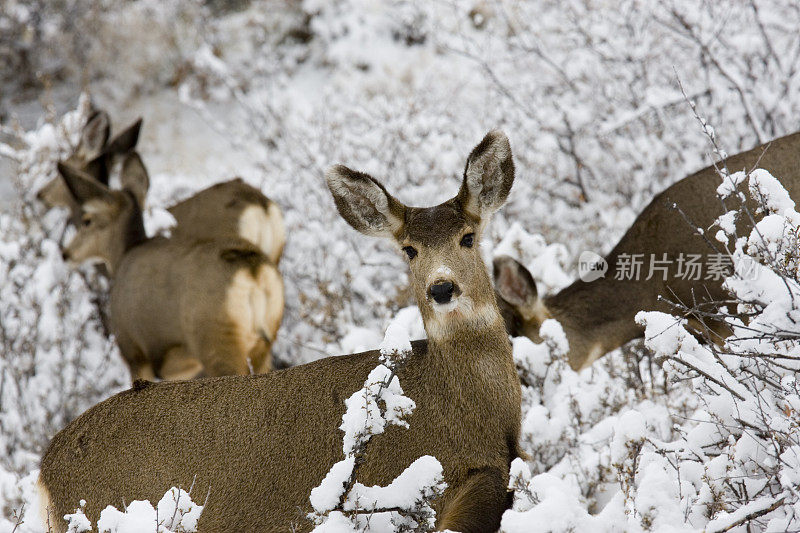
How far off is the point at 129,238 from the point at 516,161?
13.3 ft

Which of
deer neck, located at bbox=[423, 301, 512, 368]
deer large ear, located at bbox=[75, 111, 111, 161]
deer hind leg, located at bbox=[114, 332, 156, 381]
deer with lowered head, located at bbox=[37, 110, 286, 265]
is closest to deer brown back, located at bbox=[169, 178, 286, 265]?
deer with lowered head, located at bbox=[37, 110, 286, 265]

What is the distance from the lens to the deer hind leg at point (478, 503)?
10.8 ft

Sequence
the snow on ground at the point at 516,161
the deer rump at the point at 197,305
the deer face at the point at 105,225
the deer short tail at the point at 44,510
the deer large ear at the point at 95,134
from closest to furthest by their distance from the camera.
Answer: the deer short tail at the point at 44,510 < the snow on ground at the point at 516,161 < the deer rump at the point at 197,305 < the deer face at the point at 105,225 < the deer large ear at the point at 95,134

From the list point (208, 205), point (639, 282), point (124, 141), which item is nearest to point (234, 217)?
point (208, 205)

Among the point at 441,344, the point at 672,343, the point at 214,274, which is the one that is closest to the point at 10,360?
the point at 214,274

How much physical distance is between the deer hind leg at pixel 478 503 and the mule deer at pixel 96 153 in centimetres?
662

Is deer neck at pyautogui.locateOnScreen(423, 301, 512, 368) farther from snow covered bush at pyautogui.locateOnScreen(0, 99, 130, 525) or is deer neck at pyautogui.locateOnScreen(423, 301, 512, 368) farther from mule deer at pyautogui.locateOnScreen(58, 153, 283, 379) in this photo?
snow covered bush at pyautogui.locateOnScreen(0, 99, 130, 525)

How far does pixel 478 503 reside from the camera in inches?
136

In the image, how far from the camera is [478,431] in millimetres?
3848

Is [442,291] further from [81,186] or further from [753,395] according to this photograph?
[81,186]

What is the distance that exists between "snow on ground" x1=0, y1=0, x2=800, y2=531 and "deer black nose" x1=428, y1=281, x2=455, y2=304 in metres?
0.56

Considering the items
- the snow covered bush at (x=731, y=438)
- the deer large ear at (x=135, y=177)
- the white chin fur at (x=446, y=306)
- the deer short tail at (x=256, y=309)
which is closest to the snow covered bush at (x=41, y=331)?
the deer large ear at (x=135, y=177)

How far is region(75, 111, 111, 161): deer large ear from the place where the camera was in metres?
9.48

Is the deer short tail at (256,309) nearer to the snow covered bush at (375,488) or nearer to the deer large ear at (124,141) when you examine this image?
the deer large ear at (124,141)
